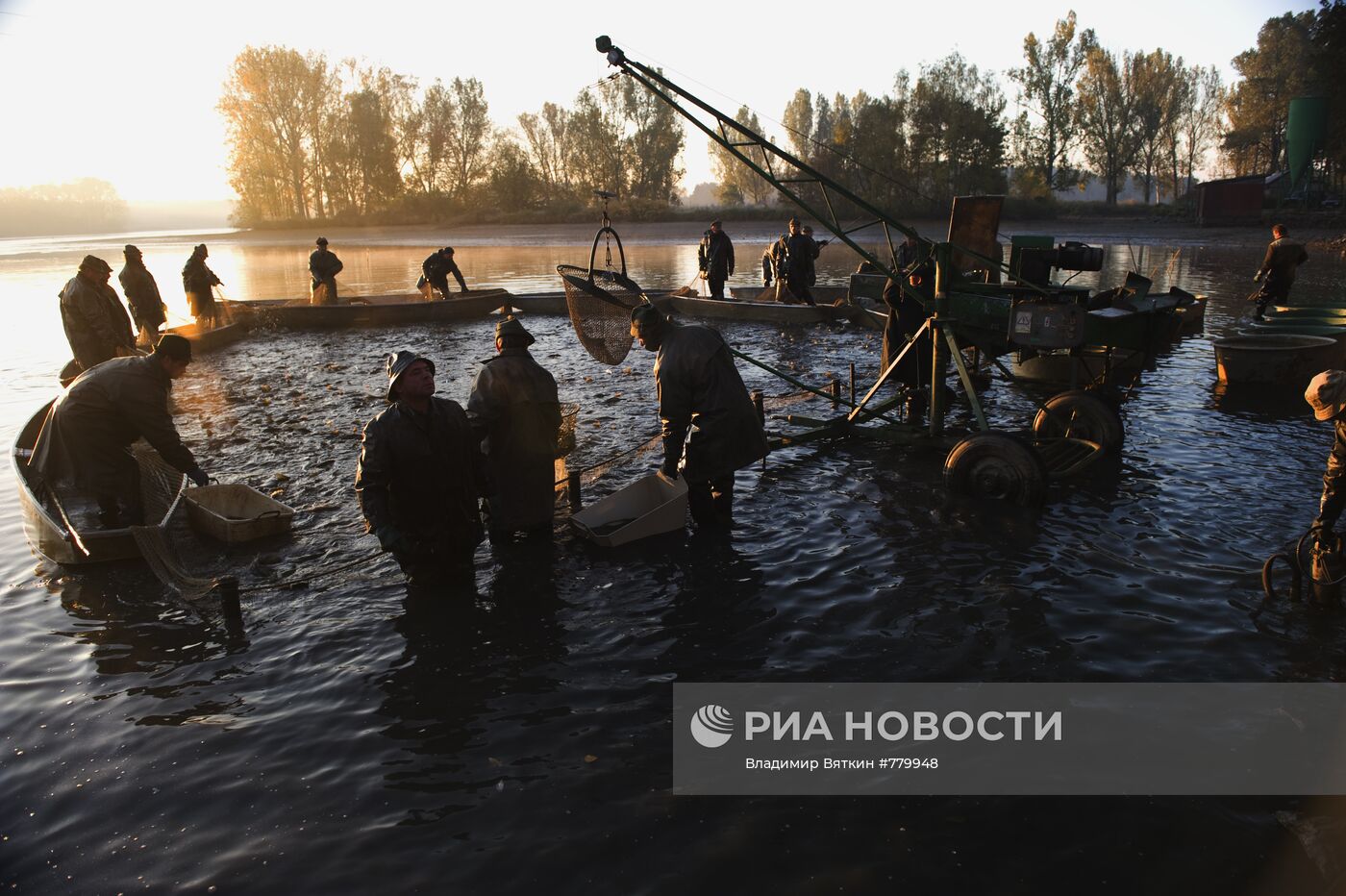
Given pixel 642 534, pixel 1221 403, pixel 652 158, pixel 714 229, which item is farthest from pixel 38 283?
pixel 652 158

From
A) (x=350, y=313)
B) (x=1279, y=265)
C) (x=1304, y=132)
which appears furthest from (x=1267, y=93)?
(x=350, y=313)

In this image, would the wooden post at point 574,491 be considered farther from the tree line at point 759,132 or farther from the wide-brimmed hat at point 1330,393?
the tree line at point 759,132

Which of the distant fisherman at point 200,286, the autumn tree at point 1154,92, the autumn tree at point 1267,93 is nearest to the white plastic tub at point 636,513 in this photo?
the distant fisherman at point 200,286

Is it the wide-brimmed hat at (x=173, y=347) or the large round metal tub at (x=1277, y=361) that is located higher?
the wide-brimmed hat at (x=173, y=347)

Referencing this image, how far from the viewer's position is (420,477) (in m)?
5.73

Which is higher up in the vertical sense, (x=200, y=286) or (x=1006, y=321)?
(x=200, y=286)

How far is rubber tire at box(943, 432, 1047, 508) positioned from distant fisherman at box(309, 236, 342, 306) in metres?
18.7

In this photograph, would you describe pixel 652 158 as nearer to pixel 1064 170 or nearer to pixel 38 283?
pixel 1064 170

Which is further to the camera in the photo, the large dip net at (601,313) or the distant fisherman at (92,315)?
the distant fisherman at (92,315)

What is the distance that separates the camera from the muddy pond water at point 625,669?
3.93 meters

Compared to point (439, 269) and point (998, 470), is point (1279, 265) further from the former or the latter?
point (439, 269)

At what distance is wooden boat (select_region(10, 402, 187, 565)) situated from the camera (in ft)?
23.4

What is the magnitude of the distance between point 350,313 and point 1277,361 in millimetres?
19249

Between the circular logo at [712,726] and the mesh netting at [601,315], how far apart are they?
14.0ft
